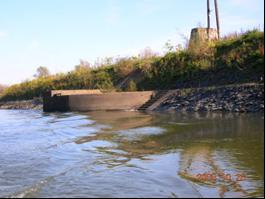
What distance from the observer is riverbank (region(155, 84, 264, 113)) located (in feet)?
65.6

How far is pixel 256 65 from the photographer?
78.4 ft

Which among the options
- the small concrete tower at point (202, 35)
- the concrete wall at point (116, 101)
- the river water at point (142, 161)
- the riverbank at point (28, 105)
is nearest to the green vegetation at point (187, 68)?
the small concrete tower at point (202, 35)

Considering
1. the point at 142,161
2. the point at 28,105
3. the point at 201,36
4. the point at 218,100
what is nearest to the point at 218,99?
the point at 218,100

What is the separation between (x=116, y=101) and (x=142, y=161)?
16872 mm

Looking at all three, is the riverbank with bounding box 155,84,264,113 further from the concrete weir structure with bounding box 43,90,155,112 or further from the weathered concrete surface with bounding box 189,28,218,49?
the weathered concrete surface with bounding box 189,28,218,49

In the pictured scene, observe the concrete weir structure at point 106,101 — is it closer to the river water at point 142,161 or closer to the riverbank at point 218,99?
the riverbank at point 218,99

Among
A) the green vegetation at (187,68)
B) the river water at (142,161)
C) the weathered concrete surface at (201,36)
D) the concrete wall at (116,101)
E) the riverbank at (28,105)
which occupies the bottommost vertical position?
the river water at (142,161)

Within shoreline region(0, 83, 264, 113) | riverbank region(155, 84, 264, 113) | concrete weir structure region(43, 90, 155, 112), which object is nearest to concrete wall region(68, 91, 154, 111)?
concrete weir structure region(43, 90, 155, 112)

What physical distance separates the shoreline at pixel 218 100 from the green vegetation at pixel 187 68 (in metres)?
1.69

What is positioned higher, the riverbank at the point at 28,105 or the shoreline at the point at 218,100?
the shoreline at the point at 218,100

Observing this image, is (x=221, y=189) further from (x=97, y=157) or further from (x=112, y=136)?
(x=112, y=136)

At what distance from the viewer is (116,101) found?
88.5ft

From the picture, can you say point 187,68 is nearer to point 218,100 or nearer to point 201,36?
point 201,36

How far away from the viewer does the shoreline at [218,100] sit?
65.5 feet
